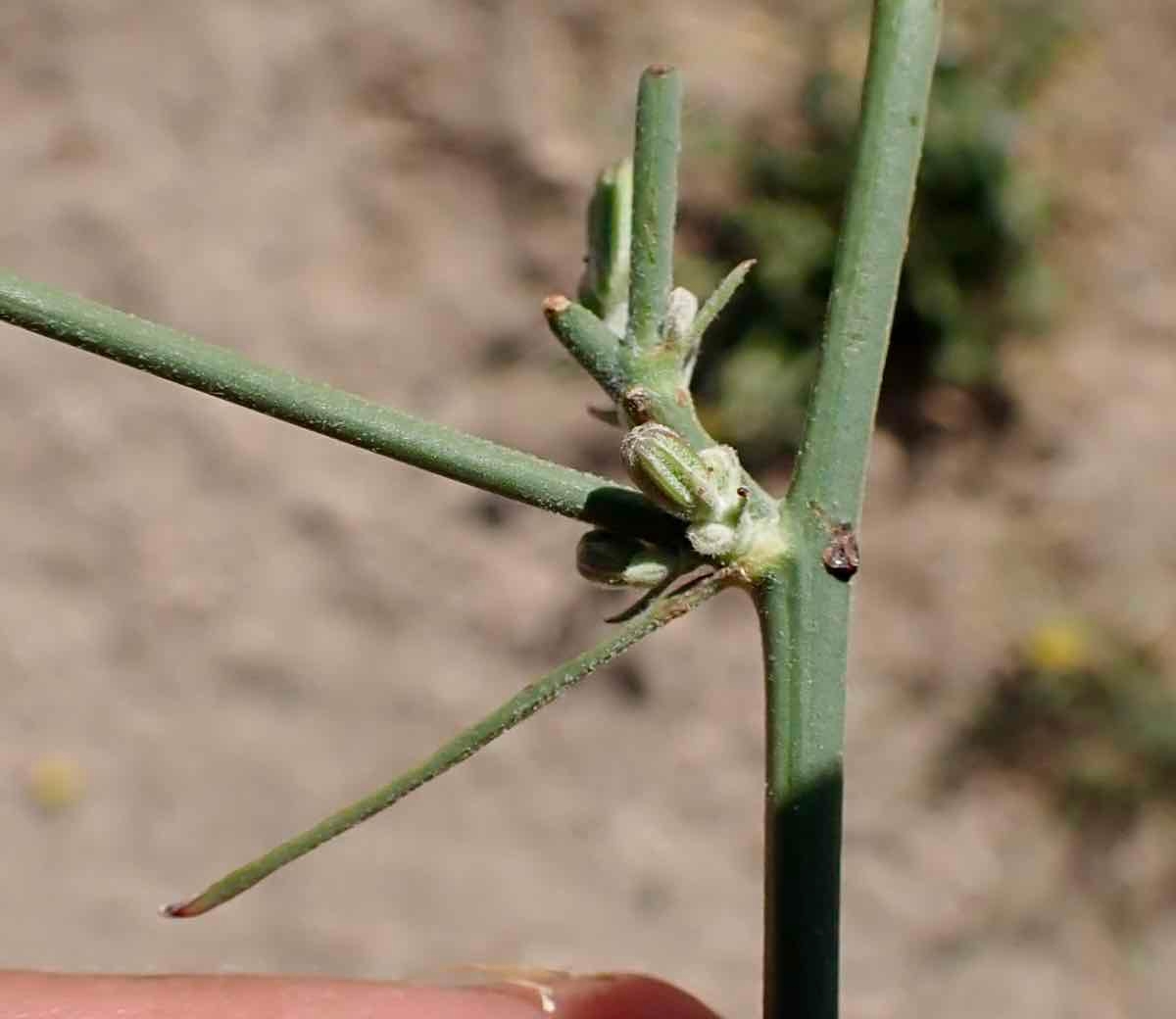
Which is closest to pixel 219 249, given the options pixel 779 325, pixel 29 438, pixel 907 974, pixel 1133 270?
pixel 29 438

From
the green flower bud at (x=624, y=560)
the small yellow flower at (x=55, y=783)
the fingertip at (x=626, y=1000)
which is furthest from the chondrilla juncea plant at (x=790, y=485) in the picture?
the small yellow flower at (x=55, y=783)

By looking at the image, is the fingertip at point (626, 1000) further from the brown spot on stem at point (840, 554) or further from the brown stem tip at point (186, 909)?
the brown spot on stem at point (840, 554)

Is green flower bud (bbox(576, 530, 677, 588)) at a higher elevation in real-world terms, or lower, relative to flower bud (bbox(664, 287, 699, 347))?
lower

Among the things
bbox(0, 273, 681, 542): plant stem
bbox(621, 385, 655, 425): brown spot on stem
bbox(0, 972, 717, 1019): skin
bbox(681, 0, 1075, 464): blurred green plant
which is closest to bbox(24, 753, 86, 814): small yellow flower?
bbox(0, 972, 717, 1019): skin

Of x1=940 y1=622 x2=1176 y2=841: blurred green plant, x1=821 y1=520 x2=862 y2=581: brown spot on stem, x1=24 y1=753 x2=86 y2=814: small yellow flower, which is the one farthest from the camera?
x1=24 y1=753 x2=86 y2=814: small yellow flower

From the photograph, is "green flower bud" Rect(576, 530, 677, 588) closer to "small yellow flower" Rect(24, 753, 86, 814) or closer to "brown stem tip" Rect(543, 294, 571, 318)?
"brown stem tip" Rect(543, 294, 571, 318)

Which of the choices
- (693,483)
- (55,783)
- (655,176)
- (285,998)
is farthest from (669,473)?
(55,783)

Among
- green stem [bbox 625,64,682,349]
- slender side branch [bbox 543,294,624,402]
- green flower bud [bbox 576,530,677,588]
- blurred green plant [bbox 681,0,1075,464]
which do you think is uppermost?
blurred green plant [bbox 681,0,1075,464]

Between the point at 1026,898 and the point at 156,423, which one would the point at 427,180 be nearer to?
the point at 156,423
